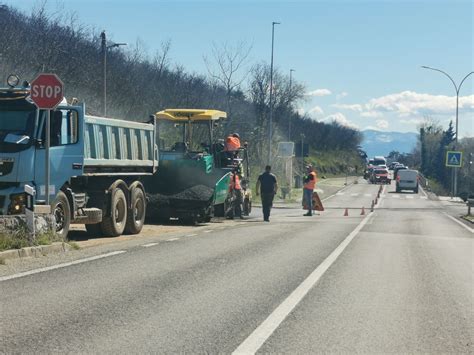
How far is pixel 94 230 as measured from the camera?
16.0m

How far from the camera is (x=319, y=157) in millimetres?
150250

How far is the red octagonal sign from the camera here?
1277cm

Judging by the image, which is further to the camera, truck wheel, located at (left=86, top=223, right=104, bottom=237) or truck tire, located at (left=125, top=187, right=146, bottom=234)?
truck tire, located at (left=125, top=187, right=146, bottom=234)

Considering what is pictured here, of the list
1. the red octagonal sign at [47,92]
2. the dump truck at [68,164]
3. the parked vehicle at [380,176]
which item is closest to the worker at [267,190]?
the dump truck at [68,164]

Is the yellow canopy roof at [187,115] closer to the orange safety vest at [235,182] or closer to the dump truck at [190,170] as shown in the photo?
the dump truck at [190,170]

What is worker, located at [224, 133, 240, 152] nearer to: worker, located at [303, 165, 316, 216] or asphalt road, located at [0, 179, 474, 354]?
worker, located at [303, 165, 316, 216]

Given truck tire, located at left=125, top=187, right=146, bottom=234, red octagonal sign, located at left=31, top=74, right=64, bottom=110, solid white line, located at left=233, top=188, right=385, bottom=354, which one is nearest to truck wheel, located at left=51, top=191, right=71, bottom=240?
red octagonal sign, located at left=31, top=74, right=64, bottom=110

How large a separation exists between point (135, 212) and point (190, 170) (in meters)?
3.82

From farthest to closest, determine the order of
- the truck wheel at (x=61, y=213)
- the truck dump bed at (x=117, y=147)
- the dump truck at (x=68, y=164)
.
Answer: the truck dump bed at (x=117, y=147), the truck wheel at (x=61, y=213), the dump truck at (x=68, y=164)

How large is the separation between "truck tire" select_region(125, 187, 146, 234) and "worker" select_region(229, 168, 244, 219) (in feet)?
19.2

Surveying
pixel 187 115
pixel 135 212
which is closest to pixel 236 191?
pixel 187 115

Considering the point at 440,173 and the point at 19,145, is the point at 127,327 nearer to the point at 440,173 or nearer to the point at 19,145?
the point at 19,145

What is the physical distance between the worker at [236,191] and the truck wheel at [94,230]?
7.23 m

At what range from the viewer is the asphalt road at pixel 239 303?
641 centimetres
